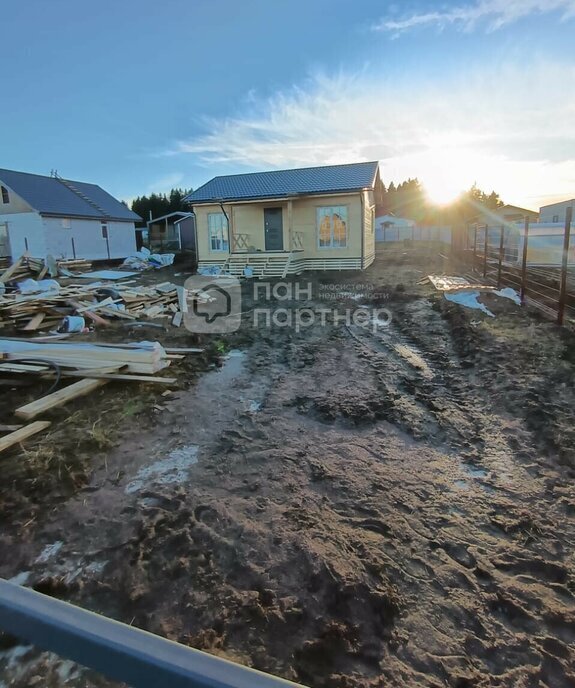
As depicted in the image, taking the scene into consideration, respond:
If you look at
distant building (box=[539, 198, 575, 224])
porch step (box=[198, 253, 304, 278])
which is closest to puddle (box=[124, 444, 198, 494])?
porch step (box=[198, 253, 304, 278])

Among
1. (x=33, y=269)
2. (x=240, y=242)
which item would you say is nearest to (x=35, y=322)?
(x=33, y=269)

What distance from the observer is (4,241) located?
25.9 m

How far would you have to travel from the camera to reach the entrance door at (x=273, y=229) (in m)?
20.5

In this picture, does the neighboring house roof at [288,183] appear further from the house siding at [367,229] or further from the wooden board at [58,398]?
the wooden board at [58,398]

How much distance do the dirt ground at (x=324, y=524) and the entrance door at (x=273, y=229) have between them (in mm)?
15488

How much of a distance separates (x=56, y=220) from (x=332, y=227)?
17.1 meters

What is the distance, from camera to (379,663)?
6.88 feet

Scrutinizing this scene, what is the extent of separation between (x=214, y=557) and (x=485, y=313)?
835 cm

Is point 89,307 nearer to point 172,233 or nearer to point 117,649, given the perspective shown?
point 117,649

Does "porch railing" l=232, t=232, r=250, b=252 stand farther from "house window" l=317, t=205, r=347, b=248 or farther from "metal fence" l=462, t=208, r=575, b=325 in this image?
"metal fence" l=462, t=208, r=575, b=325

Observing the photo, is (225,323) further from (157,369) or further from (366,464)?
(366,464)

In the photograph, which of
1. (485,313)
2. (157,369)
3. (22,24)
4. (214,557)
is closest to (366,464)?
(214,557)

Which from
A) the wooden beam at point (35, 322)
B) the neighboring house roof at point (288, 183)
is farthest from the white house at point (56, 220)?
the wooden beam at point (35, 322)

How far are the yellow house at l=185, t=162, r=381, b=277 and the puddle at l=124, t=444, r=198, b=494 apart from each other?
1464cm
